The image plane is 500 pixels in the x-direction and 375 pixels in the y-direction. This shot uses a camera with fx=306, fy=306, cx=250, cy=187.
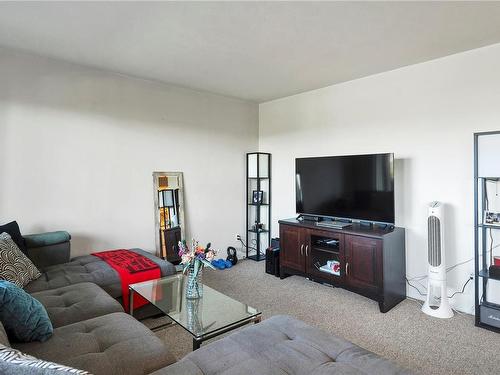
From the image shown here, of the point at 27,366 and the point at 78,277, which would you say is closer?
the point at 27,366

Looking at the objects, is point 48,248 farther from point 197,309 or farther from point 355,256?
point 355,256

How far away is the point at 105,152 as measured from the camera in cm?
339

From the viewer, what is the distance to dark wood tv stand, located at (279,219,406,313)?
9.37 ft

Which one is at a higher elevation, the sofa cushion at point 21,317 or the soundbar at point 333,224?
the soundbar at point 333,224

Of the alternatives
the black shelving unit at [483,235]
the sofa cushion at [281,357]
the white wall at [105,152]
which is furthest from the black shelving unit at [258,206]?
the sofa cushion at [281,357]

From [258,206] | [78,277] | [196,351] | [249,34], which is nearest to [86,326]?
[196,351]

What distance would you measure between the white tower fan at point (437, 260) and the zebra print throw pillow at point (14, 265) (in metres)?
3.33

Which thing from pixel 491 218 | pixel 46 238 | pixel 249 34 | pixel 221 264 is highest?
pixel 249 34

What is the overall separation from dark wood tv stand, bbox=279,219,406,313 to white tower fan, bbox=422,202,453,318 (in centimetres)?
30

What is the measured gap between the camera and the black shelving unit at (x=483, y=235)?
2.44 meters

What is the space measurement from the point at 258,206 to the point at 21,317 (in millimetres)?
3399

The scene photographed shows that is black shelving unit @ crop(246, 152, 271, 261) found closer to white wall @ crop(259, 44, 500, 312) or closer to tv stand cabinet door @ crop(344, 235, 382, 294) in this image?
white wall @ crop(259, 44, 500, 312)

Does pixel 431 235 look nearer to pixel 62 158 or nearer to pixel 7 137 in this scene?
pixel 62 158

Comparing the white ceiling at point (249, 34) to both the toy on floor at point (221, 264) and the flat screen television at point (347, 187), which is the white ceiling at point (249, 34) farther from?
the toy on floor at point (221, 264)
